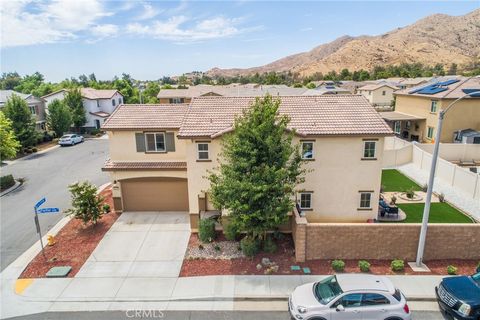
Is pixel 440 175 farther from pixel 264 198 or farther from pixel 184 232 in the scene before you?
pixel 184 232

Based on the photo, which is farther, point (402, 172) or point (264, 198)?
point (402, 172)

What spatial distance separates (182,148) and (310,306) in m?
12.3

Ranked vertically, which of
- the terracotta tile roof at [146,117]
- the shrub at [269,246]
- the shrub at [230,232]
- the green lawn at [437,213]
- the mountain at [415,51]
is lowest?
the green lawn at [437,213]

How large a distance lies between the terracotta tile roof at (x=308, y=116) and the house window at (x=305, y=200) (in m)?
3.44

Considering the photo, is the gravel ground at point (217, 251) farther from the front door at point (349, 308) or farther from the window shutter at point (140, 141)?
the window shutter at point (140, 141)

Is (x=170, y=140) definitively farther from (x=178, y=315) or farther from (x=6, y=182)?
(x=6, y=182)

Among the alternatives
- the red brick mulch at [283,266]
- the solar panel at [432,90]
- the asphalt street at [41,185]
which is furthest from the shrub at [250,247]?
the solar panel at [432,90]

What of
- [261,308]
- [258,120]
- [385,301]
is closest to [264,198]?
[258,120]

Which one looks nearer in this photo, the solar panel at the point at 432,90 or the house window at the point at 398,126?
the solar panel at the point at 432,90

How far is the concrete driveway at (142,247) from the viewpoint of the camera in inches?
559

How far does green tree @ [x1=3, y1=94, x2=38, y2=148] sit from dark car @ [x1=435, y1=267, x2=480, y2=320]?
4158 centimetres

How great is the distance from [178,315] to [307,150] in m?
10.2

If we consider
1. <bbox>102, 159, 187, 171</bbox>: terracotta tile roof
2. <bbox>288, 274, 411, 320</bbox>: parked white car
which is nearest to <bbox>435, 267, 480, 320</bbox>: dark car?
<bbox>288, 274, 411, 320</bbox>: parked white car

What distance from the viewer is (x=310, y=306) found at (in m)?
10.2
